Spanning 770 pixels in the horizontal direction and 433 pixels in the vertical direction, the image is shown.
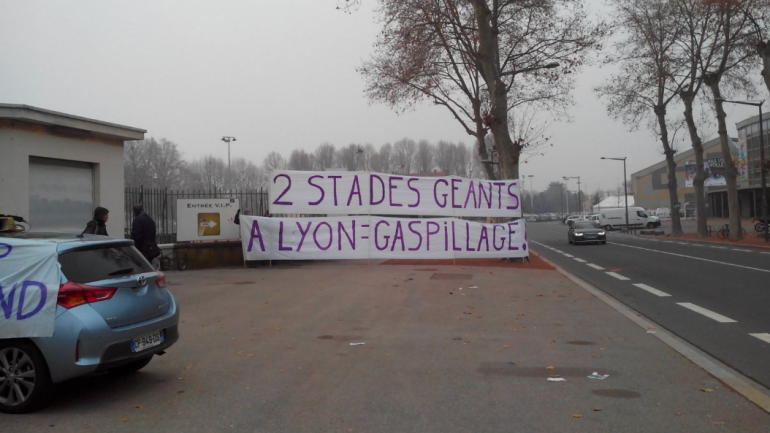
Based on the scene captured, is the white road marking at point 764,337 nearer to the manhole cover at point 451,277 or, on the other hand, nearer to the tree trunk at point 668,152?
the manhole cover at point 451,277

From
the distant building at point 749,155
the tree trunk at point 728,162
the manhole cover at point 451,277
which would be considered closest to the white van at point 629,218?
the distant building at point 749,155

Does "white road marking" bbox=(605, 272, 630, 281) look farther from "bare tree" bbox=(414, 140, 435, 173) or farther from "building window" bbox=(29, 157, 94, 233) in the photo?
"bare tree" bbox=(414, 140, 435, 173)

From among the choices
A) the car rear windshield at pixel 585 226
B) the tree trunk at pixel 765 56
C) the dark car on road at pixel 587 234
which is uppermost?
the tree trunk at pixel 765 56

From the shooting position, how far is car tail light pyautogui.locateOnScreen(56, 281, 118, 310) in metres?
5.15

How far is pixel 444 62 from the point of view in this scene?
31125mm

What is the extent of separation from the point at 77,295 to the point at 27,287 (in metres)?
0.49

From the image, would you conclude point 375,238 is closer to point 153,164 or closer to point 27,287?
point 27,287

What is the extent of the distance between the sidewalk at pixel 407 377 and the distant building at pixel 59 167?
5.12 m

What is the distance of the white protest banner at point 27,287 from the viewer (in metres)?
5.11

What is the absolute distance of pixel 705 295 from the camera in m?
11.9

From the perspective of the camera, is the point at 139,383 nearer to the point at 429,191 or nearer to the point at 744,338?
the point at 744,338

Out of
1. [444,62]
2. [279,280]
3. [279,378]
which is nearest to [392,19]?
[444,62]

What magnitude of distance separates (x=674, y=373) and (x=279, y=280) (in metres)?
10.1

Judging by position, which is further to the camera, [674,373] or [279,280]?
[279,280]
